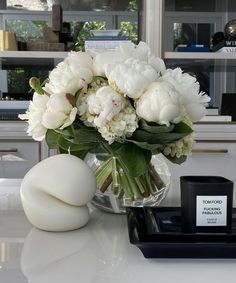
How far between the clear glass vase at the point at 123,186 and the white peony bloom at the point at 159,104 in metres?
0.15

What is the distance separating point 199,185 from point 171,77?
0.20 m

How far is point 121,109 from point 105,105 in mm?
31

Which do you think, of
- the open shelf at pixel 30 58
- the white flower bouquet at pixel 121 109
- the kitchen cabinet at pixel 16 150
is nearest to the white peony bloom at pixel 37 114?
the white flower bouquet at pixel 121 109

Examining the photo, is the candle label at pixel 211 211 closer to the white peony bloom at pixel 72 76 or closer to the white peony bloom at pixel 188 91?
the white peony bloom at pixel 188 91

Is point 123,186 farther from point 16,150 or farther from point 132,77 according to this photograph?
point 16,150

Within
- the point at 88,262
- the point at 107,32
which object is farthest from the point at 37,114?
the point at 107,32

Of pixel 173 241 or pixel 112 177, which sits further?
pixel 112 177

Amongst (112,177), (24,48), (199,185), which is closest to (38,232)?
(112,177)

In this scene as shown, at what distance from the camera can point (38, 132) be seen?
844mm

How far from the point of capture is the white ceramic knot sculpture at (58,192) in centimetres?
77

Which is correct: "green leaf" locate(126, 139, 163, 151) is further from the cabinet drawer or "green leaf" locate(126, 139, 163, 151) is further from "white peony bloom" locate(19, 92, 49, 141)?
the cabinet drawer

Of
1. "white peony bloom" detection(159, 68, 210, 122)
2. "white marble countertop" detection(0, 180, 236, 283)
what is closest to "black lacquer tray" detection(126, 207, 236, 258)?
"white marble countertop" detection(0, 180, 236, 283)

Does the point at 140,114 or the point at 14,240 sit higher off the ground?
the point at 140,114

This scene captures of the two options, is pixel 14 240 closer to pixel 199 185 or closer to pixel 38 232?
pixel 38 232
